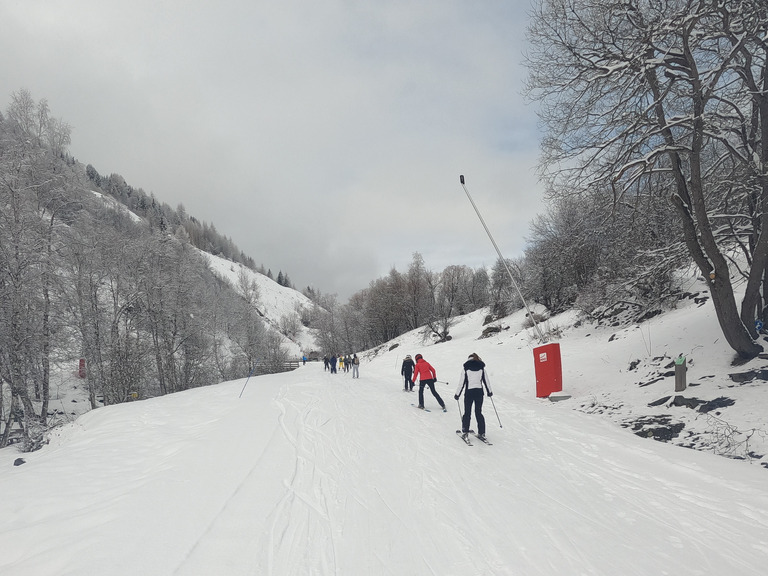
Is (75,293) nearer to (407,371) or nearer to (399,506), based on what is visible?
(407,371)

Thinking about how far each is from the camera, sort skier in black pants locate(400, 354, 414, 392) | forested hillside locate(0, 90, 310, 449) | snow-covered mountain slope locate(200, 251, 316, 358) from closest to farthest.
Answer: forested hillside locate(0, 90, 310, 449)
skier in black pants locate(400, 354, 414, 392)
snow-covered mountain slope locate(200, 251, 316, 358)

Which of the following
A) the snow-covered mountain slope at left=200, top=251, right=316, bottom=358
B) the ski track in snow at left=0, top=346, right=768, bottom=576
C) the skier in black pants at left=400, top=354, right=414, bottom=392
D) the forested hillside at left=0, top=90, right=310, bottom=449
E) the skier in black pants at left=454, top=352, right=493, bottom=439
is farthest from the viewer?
the snow-covered mountain slope at left=200, top=251, right=316, bottom=358

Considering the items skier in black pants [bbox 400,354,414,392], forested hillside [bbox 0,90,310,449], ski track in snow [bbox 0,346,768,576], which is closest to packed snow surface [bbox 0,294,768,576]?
ski track in snow [bbox 0,346,768,576]

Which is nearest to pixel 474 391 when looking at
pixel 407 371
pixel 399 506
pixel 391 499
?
pixel 391 499

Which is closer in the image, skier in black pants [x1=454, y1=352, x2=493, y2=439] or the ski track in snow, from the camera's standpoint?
the ski track in snow

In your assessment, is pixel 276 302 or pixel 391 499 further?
pixel 276 302

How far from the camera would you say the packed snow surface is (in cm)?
353

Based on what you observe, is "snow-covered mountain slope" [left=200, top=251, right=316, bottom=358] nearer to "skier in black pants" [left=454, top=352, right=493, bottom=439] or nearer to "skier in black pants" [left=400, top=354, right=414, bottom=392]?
"skier in black pants" [left=400, top=354, right=414, bottom=392]

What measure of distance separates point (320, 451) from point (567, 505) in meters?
4.43

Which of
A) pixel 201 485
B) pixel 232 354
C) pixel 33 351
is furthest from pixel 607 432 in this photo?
pixel 232 354

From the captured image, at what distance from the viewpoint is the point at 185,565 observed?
3365mm

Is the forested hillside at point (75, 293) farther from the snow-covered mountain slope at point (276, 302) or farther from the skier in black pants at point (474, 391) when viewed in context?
the snow-covered mountain slope at point (276, 302)

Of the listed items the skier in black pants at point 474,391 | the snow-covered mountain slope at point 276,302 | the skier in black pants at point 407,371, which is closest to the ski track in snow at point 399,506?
the skier in black pants at point 474,391

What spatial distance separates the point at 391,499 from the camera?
4.97 metres
